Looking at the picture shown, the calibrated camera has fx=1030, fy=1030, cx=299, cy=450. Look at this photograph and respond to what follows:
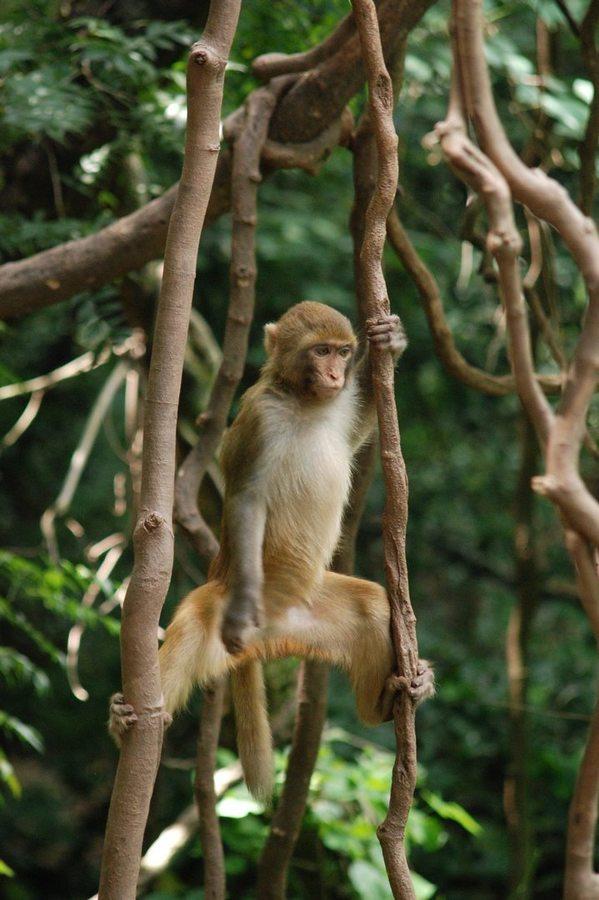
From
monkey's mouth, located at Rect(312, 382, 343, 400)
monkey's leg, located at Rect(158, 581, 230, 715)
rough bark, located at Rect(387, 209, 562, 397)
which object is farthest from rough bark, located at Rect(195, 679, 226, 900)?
rough bark, located at Rect(387, 209, 562, 397)

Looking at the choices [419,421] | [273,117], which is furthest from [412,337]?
[273,117]

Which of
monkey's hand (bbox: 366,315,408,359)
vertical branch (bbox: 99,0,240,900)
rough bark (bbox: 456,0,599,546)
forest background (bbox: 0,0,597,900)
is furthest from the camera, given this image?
forest background (bbox: 0,0,597,900)

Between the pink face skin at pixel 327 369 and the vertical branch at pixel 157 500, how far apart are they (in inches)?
44.6

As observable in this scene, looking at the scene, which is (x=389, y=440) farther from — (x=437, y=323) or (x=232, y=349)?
(x=437, y=323)

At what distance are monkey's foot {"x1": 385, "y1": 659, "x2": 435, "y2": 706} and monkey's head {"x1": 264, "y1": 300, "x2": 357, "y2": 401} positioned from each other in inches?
38.0

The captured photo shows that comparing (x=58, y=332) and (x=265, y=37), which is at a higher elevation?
(x=265, y=37)

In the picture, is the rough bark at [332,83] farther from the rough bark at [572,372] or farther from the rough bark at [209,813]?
the rough bark at [209,813]

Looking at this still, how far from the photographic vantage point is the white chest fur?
11.6 feet

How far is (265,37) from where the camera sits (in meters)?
5.07

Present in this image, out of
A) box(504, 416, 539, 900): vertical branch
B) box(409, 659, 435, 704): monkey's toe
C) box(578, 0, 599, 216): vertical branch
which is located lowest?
box(504, 416, 539, 900): vertical branch

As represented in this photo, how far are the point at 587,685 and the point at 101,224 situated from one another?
5.50 metres

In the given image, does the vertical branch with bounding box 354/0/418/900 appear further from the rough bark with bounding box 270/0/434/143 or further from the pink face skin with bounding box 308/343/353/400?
the rough bark with bounding box 270/0/434/143

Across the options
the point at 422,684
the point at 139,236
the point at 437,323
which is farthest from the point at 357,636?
the point at 139,236

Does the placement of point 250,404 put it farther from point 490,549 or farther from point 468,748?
point 490,549
